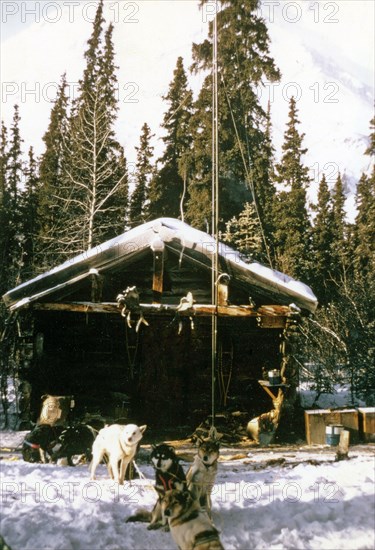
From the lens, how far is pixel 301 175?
3522 cm

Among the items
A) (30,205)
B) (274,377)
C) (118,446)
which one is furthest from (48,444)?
(30,205)

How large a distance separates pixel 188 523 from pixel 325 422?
276 inches

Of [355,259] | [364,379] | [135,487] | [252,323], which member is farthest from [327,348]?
[355,259]

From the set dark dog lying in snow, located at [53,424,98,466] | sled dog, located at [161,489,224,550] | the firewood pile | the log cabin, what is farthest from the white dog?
the firewood pile

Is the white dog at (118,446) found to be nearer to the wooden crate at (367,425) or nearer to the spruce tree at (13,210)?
the wooden crate at (367,425)

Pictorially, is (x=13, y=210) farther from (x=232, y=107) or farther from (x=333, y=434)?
(x=333, y=434)

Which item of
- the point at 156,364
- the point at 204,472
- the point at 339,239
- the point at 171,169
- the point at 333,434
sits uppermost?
the point at 171,169

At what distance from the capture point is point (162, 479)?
5027 mm

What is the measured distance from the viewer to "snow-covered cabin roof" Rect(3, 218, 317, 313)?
1017 cm

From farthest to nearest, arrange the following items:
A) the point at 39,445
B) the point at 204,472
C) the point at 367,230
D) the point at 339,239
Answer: the point at 339,239 < the point at 367,230 < the point at 39,445 < the point at 204,472

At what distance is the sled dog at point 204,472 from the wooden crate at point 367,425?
243 inches

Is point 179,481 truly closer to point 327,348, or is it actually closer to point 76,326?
point 76,326

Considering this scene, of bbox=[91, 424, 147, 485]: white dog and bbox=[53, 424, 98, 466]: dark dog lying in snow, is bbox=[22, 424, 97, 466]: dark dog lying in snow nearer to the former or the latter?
bbox=[53, 424, 98, 466]: dark dog lying in snow

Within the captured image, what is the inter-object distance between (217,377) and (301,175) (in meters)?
27.0
